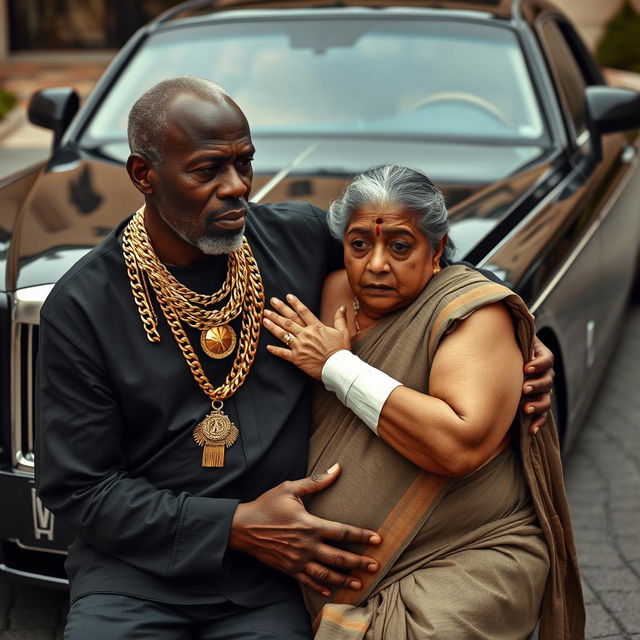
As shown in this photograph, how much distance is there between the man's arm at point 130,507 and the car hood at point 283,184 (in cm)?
68

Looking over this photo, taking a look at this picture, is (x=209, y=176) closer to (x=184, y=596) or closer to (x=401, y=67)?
(x=184, y=596)

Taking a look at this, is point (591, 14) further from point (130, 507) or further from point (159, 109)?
point (130, 507)

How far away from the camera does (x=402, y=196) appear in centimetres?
246

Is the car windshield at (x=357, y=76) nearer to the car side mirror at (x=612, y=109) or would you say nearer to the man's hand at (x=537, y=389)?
the car side mirror at (x=612, y=109)

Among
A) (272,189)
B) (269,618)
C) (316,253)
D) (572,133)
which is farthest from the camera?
(572,133)

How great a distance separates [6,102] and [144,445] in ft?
36.8

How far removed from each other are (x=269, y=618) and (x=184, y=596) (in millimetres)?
182

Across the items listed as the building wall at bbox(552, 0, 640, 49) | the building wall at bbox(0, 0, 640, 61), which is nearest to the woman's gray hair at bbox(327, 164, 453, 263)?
the building wall at bbox(0, 0, 640, 61)

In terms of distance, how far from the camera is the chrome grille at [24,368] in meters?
2.97

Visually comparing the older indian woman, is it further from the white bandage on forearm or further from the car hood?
the car hood

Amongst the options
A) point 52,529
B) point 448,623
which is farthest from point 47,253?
point 448,623

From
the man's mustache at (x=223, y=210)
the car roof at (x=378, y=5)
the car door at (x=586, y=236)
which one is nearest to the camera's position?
the man's mustache at (x=223, y=210)

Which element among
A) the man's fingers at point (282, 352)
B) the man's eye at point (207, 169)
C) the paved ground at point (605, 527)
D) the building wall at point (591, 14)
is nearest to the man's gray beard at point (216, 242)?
the man's eye at point (207, 169)

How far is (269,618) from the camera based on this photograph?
7.98 feet
